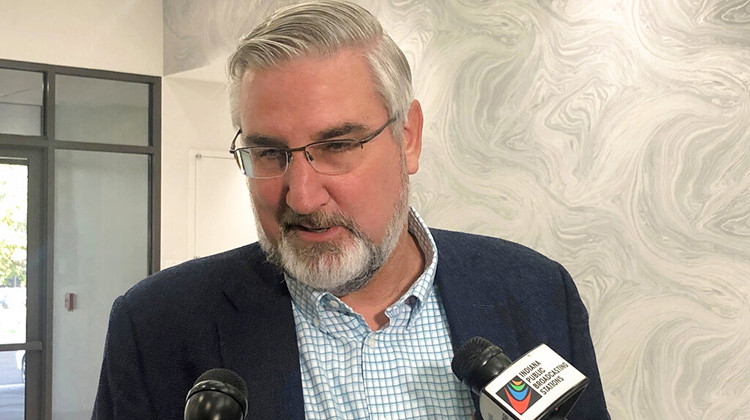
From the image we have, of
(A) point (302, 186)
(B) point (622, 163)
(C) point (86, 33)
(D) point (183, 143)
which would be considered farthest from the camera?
(D) point (183, 143)

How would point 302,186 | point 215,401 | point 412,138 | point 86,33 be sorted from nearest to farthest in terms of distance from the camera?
point 215,401, point 302,186, point 412,138, point 86,33

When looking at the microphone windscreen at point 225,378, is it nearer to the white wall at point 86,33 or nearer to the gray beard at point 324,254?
the gray beard at point 324,254

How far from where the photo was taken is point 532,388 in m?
0.83

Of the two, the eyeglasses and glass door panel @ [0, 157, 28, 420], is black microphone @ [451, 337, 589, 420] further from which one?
glass door panel @ [0, 157, 28, 420]

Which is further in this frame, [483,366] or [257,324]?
[257,324]

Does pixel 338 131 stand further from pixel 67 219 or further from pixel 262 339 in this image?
pixel 67 219

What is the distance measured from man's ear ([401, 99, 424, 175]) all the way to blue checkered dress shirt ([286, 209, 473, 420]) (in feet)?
0.59

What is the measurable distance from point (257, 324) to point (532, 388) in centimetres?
55

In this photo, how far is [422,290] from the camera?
1323 millimetres

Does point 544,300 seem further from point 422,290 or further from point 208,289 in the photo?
point 208,289

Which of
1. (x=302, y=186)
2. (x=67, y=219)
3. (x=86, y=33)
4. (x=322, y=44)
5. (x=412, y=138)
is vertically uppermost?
(x=86, y=33)

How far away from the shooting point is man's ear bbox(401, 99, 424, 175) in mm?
1347

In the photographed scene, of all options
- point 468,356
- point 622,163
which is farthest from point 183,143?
point 468,356

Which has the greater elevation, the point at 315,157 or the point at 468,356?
the point at 315,157
